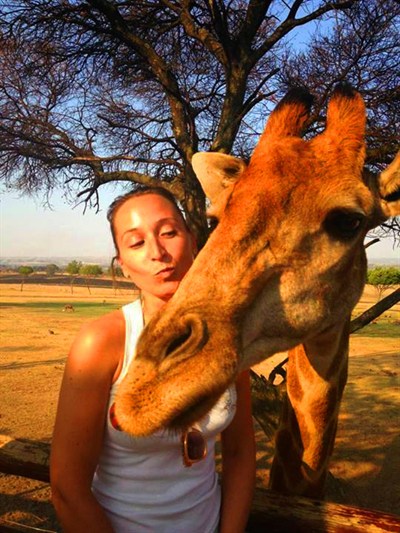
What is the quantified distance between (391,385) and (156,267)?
11.7 meters

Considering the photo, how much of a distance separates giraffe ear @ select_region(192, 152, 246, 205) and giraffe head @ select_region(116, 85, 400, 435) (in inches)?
2.1

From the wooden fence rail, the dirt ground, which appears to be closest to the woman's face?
the wooden fence rail

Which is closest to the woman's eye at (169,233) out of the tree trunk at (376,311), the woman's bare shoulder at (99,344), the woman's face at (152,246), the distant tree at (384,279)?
the woman's face at (152,246)

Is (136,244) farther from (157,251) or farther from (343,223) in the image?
(343,223)

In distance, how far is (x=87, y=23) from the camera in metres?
→ 6.13

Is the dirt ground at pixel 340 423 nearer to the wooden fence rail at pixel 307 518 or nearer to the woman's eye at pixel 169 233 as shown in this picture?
the wooden fence rail at pixel 307 518

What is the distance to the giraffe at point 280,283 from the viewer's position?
5.53 ft

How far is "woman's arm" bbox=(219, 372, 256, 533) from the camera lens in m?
2.24

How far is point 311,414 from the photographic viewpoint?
118 inches

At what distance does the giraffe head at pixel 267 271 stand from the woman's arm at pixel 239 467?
1.41 feet

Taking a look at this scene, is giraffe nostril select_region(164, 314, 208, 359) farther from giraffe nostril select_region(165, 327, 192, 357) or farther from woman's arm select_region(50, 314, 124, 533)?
woman's arm select_region(50, 314, 124, 533)

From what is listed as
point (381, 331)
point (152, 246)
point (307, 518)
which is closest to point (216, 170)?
point (152, 246)

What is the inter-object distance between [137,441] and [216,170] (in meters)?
1.65

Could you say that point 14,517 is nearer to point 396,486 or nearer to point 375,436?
point 396,486
